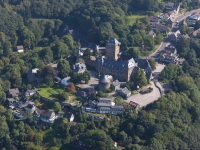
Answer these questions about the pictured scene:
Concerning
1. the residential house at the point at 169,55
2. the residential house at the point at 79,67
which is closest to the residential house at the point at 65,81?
the residential house at the point at 79,67

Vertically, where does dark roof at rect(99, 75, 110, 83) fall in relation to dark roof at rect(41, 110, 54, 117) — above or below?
above

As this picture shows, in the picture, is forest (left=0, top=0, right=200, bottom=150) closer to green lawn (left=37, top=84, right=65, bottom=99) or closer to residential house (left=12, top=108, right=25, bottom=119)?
residential house (left=12, top=108, right=25, bottom=119)

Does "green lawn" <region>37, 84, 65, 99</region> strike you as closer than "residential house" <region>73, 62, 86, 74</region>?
Yes

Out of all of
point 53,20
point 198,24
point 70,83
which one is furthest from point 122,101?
point 53,20

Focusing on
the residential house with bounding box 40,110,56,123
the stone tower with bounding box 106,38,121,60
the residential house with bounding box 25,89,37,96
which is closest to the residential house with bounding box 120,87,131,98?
the stone tower with bounding box 106,38,121,60

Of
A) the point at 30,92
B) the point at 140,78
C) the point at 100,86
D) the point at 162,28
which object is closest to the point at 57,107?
the point at 30,92

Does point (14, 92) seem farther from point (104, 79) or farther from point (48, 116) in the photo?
point (104, 79)

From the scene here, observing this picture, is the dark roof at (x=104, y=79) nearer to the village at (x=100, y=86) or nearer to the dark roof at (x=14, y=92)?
the village at (x=100, y=86)
